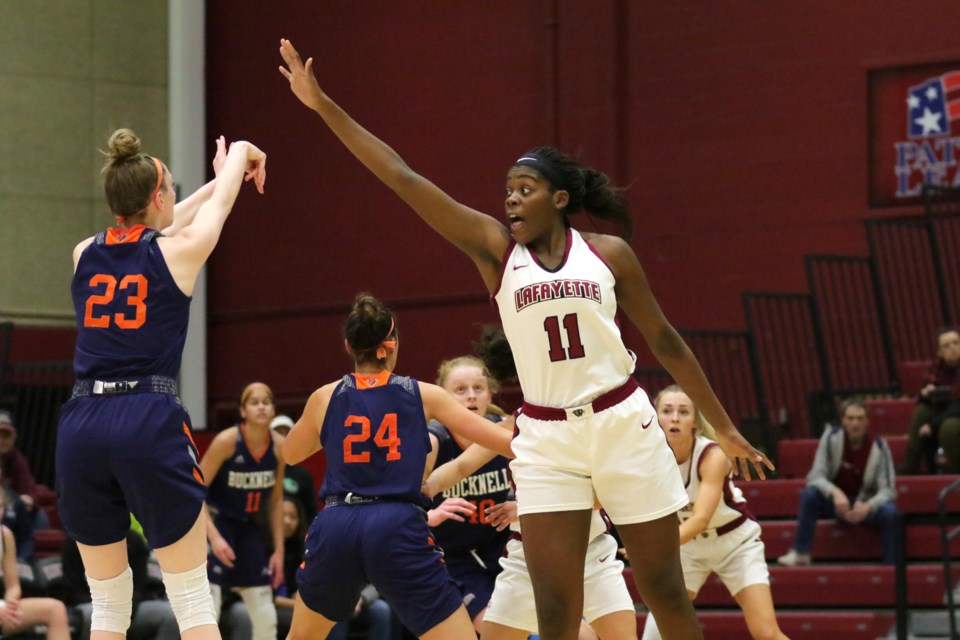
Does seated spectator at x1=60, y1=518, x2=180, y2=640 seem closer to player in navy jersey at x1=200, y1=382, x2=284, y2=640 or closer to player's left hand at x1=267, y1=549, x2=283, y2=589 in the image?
player in navy jersey at x1=200, y1=382, x2=284, y2=640

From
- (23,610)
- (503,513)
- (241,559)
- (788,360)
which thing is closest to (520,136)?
(788,360)

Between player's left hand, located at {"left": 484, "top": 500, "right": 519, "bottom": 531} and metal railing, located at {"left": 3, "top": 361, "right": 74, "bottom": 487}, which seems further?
metal railing, located at {"left": 3, "top": 361, "right": 74, "bottom": 487}

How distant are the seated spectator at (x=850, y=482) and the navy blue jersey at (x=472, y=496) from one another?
13.6 feet

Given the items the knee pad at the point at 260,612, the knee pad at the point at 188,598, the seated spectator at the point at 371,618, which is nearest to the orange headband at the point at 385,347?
the knee pad at the point at 188,598

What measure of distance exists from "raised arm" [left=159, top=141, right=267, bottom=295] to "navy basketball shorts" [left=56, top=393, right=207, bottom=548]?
0.41 metres

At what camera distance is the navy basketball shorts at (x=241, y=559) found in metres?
9.55

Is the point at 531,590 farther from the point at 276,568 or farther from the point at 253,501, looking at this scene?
the point at 276,568

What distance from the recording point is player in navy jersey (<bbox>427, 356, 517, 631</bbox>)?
6668mm

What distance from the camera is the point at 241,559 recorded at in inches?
378

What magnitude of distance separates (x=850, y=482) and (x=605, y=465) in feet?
20.0

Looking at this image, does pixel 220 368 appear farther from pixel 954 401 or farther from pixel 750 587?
pixel 750 587

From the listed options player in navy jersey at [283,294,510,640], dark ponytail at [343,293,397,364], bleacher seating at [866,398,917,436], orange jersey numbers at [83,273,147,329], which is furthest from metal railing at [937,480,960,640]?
orange jersey numbers at [83,273,147,329]

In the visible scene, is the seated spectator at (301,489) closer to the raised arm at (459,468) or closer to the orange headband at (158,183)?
the raised arm at (459,468)

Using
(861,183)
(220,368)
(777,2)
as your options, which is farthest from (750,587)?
(220,368)
